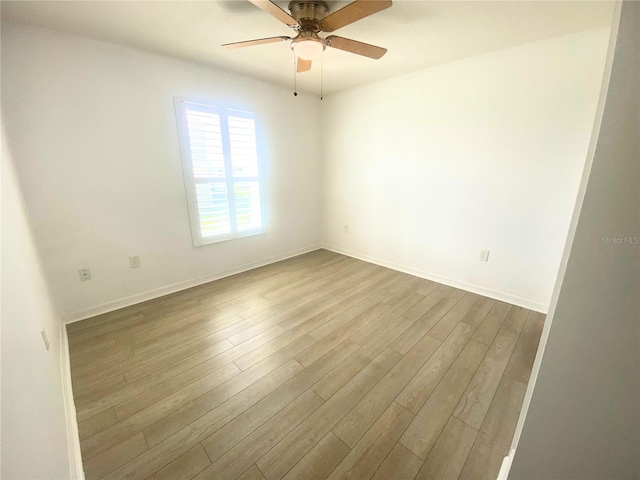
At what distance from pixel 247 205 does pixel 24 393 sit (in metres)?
2.61

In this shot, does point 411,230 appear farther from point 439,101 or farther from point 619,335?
point 619,335

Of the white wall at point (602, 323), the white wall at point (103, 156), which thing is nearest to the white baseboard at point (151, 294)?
the white wall at point (103, 156)

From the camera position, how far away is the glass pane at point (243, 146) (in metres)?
2.90

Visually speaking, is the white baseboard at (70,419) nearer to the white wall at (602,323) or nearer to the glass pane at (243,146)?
the white wall at (602,323)

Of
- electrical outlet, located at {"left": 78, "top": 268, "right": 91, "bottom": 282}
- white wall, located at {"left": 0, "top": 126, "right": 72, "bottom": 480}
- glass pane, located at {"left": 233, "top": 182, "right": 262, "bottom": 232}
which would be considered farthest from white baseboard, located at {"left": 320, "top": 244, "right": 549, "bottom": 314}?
white wall, located at {"left": 0, "top": 126, "right": 72, "bottom": 480}

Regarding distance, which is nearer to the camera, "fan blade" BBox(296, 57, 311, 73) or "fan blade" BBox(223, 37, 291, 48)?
"fan blade" BBox(223, 37, 291, 48)

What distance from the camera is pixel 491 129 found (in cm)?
238

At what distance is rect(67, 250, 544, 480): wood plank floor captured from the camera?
3.85 feet

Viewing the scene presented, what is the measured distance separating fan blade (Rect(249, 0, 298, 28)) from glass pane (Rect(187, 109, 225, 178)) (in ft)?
5.02

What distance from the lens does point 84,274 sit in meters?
2.23

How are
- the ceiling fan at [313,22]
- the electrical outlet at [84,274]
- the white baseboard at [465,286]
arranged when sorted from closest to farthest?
1. the ceiling fan at [313,22]
2. the electrical outlet at [84,274]
3. the white baseboard at [465,286]

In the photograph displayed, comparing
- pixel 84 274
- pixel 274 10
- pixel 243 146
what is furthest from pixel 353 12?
pixel 84 274

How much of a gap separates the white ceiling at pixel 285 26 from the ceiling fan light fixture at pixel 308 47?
0.91 feet

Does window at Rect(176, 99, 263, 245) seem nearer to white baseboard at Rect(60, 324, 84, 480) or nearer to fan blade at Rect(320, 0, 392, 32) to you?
white baseboard at Rect(60, 324, 84, 480)
